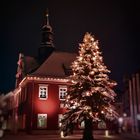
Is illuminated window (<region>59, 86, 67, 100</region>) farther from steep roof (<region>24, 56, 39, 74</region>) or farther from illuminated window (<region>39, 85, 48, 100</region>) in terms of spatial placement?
steep roof (<region>24, 56, 39, 74</region>)

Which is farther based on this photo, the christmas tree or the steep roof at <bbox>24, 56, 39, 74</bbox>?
the steep roof at <bbox>24, 56, 39, 74</bbox>

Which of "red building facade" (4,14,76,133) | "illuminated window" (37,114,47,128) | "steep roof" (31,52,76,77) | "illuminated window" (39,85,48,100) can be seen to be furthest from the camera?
"steep roof" (31,52,76,77)

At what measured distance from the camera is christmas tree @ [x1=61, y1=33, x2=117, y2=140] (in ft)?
94.6

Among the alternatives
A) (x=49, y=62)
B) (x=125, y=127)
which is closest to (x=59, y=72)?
(x=49, y=62)

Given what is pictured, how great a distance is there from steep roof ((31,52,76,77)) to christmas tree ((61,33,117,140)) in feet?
42.0

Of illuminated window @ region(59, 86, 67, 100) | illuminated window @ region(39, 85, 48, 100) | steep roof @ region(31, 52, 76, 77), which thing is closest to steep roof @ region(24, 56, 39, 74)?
steep roof @ region(31, 52, 76, 77)

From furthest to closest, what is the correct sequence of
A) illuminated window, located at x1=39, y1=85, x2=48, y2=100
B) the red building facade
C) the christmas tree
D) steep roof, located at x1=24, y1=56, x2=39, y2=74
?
steep roof, located at x1=24, y1=56, x2=39, y2=74 → illuminated window, located at x1=39, y1=85, x2=48, y2=100 → the red building facade → the christmas tree

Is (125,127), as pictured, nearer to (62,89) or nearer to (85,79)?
(62,89)

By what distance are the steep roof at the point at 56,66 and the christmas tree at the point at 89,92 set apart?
12817mm

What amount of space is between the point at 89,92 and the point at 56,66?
55.2 ft

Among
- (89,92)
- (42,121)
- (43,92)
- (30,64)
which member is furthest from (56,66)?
(89,92)

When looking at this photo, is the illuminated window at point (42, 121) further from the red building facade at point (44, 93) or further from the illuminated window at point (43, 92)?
the illuminated window at point (43, 92)

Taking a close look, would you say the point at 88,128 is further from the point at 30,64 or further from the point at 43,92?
the point at 30,64

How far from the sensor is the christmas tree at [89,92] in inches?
1135
